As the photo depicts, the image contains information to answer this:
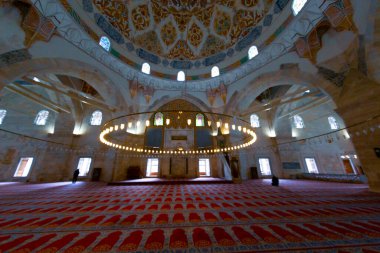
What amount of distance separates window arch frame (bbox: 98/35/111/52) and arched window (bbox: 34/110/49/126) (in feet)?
23.6

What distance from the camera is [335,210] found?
105 inches

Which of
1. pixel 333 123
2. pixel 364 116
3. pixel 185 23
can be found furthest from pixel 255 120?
pixel 185 23

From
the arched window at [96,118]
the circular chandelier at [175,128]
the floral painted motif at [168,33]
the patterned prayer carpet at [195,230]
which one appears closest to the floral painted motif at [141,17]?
the floral painted motif at [168,33]

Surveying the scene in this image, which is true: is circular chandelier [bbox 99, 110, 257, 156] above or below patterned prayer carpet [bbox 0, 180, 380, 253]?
above

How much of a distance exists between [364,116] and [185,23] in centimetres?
1301

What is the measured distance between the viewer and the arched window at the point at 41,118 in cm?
1014

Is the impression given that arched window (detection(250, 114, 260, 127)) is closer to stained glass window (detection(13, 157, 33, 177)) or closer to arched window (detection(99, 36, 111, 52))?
arched window (detection(99, 36, 111, 52))

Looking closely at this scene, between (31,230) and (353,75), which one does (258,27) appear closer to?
(353,75)

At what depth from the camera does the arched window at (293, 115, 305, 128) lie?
11470 mm

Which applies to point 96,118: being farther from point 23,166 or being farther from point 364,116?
point 364,116

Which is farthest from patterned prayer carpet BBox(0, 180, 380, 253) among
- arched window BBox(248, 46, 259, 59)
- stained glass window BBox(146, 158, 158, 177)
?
arched window BBox(248, 46, 259, 59)

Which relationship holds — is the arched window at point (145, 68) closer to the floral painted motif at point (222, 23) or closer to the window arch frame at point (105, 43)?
the window arch frame at point (105, 43)

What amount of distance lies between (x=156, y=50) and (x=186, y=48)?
2.70 m

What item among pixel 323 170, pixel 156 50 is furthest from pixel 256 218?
pixel 156 50
